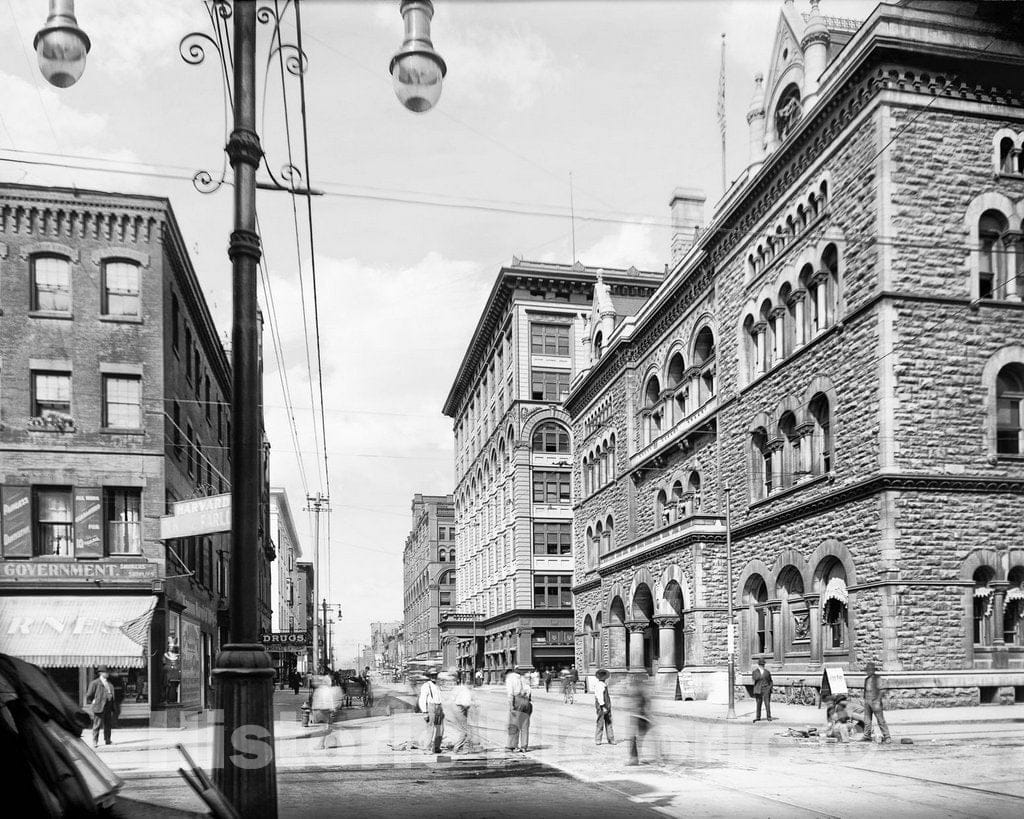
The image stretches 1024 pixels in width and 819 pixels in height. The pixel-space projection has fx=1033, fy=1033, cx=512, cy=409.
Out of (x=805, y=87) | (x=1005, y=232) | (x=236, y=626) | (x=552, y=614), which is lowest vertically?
(x=552, y=614)

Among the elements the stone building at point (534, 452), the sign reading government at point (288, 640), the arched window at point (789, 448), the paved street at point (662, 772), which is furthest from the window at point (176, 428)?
the stone building at point (534, 452)

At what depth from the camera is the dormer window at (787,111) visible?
3362cm

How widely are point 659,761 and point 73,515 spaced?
60.3ft

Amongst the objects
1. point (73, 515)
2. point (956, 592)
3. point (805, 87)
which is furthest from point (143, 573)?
point (805, 87)

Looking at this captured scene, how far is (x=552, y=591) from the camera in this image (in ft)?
257

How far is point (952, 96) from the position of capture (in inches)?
1094

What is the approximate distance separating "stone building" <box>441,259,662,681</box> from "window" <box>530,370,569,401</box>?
0.26 feet

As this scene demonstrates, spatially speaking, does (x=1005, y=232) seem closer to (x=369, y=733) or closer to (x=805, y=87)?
(x=805, y=87)

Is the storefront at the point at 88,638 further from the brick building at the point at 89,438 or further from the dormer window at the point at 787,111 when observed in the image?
the dormer window at the point at 787,111

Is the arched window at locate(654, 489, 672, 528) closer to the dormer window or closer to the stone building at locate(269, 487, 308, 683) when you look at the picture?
the dormer window

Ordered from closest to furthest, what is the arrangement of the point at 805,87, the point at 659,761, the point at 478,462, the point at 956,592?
1. the point at 659,761
2. the point at 956,592
3. the point at 805,87
4. the point at 478,462

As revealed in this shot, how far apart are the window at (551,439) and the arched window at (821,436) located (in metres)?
49.0

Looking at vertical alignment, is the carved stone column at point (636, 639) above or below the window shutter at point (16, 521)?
below

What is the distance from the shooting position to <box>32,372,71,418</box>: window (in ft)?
93.2
